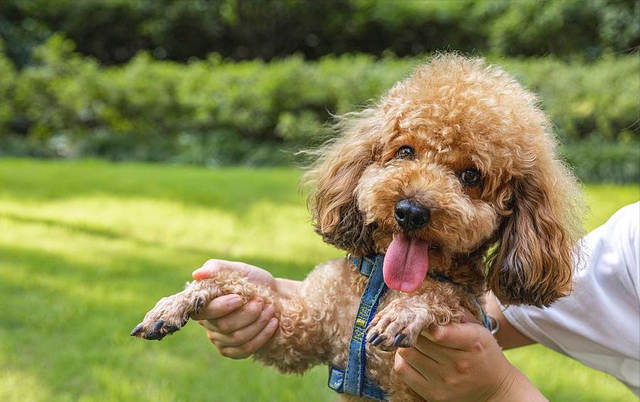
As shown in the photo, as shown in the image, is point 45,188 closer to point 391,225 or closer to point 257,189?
point 257,189

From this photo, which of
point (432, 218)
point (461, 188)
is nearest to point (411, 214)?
point (432, 218)

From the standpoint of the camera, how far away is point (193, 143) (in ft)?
34.5

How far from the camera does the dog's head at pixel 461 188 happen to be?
1.75 m

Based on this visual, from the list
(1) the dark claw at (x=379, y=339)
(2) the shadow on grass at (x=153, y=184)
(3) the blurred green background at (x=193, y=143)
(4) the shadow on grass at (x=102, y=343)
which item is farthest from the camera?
(2) the shadow on grass at (x=153, y=184)

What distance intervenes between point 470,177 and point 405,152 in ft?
0.64

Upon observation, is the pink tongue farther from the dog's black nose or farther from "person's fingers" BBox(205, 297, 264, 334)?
"person's fingers" BBox(205, 297, 264, 334)

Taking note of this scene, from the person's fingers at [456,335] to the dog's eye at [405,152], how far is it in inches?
18.8

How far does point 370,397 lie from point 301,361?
0.83 ft

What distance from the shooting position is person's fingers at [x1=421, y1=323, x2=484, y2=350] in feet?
5.74

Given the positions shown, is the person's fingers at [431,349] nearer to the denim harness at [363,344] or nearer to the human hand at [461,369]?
the human hand at [461,369]

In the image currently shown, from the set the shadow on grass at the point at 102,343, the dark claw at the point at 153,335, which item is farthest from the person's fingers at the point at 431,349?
the shadow on grass at the point at 102,343

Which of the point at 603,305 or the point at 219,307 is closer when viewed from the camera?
the point at 219,307

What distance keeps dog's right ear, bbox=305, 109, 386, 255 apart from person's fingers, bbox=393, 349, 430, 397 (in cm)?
33

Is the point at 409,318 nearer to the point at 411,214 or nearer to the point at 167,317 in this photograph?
the point at 411,214
